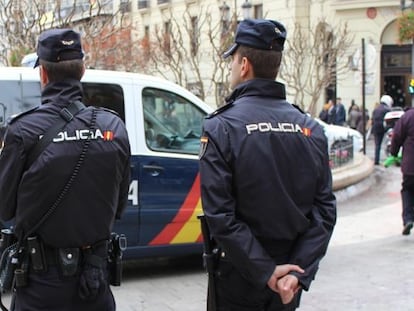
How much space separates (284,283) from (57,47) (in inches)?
60.3

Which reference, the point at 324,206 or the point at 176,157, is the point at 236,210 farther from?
the point at 176,157

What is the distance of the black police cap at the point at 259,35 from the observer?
2.89 m

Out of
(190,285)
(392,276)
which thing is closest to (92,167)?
(190,285)

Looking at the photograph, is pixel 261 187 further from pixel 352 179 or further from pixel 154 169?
pixel 352 179

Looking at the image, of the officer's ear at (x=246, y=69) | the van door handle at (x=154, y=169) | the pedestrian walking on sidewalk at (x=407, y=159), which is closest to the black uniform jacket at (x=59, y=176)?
the officer's ear at (x=246, y=69)

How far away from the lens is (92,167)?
307 centimetres

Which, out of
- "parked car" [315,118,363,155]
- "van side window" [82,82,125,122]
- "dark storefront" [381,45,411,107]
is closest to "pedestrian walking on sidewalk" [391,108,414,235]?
"van side window" [82,82,125,122]

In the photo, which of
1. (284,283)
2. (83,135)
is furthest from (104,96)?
(284,283)

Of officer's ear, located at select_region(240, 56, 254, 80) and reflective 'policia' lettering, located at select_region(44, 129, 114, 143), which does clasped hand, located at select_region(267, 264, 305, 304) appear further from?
reflective 'policia' lettering, located at select_region(44, 129, 114, 143)

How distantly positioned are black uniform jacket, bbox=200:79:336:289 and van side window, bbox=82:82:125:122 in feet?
10.7

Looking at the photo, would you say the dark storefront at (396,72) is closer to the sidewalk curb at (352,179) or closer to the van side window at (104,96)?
the sidewalk curb at (352,179)

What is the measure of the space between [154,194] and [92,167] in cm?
315

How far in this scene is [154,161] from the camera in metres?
6.21

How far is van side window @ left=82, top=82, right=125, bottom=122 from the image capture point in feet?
19.8
